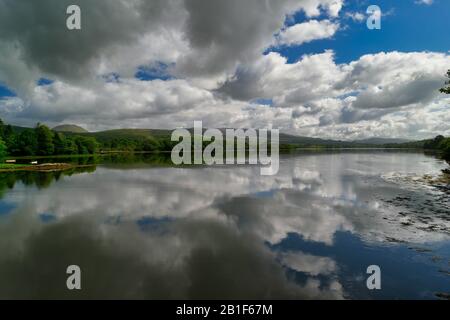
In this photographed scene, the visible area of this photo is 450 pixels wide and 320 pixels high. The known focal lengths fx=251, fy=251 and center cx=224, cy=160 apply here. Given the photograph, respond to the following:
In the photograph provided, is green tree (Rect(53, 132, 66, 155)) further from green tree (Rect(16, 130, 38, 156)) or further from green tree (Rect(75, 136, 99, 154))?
green tree (Rect(75, 136, 99, 154))

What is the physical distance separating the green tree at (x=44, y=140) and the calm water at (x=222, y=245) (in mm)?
84374

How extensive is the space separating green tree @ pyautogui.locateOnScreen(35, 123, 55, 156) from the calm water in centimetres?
8437

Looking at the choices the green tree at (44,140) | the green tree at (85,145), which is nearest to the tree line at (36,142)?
the green tree at (44,140)

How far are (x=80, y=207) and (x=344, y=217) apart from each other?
24062mm

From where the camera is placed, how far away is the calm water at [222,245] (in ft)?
35.8

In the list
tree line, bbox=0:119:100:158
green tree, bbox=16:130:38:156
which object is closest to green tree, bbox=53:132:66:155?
tree line, bbox=0:119:100:158

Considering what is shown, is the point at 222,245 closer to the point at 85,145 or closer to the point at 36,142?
the point at 36,142

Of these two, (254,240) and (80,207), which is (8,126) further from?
(254,240)

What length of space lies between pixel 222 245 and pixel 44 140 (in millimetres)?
111209

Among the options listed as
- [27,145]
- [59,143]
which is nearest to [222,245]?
[27,145]

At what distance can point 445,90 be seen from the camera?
31250 mm

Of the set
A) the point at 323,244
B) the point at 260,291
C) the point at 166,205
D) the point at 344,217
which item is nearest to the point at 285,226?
the point at 323,244

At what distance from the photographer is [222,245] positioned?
50.6 feet

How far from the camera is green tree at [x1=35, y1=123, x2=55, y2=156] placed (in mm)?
98562
